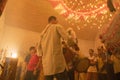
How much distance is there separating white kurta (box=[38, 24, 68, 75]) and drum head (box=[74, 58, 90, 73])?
672mm

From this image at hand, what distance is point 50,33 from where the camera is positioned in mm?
2391

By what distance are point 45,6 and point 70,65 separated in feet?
7.85

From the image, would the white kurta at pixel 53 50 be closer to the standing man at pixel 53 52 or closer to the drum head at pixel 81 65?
the standing man at pixel 53 52

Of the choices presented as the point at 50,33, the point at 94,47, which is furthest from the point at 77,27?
the point at 50,33

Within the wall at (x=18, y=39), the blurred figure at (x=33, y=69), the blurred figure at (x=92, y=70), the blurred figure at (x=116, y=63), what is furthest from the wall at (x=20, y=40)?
the blurred figure at (x=116, y=63)

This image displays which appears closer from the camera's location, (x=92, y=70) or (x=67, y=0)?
(x=92, y=70)

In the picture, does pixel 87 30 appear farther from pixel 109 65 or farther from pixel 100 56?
pixel 109 65

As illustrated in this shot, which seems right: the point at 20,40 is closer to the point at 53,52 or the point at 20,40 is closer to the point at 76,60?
the point at 76,60

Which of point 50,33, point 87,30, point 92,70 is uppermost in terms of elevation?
point 87,30

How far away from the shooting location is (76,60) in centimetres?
294

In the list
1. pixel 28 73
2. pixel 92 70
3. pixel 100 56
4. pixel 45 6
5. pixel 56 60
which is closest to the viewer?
pixel 56 60

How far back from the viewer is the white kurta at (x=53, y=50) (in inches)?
87.0

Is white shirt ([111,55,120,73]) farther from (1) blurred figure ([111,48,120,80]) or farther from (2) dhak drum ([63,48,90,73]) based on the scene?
(2) dhak drum ([63,48,90,73])

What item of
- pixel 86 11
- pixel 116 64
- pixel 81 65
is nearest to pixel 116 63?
pixel 116 64
